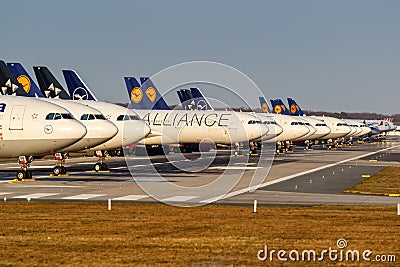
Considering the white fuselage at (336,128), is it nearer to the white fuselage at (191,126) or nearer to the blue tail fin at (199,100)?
the blue tail fin at (199,100)

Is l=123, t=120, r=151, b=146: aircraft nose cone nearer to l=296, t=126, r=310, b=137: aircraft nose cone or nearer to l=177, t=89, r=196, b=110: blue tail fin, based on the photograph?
l=296, t=126, r=310, b=137: aircraft nose cone

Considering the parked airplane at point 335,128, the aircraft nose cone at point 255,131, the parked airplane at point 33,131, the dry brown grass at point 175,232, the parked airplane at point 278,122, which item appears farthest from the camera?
the parked airplane at point 335,128

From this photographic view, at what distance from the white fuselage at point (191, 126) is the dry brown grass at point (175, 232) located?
52.2 m

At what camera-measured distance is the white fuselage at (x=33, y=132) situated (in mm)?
50969

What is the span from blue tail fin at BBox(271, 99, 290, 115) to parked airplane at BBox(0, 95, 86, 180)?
129 meters

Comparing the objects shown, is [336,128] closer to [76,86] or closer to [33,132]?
[76,86]

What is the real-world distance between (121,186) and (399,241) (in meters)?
26.7

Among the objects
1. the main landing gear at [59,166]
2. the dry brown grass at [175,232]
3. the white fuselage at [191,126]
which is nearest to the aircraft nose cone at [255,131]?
the white fuselage at [191,126]

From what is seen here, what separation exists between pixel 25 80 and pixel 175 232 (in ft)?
166

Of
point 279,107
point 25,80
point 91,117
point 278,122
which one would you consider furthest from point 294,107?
point 91,117

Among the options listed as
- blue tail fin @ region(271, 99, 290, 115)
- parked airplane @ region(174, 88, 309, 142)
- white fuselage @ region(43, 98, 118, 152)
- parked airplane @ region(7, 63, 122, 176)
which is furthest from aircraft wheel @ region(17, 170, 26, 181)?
blue tail fin @ region(271, 99, 290, 115)

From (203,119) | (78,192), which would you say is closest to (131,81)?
(203,119)

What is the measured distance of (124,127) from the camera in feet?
211

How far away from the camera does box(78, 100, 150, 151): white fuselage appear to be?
63094 mm
